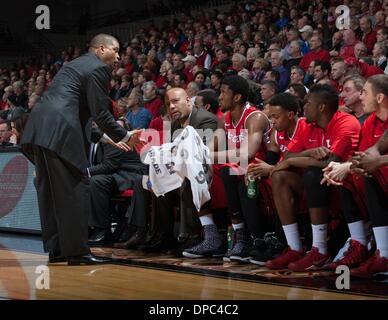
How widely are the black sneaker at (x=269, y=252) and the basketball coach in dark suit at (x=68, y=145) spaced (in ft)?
3.60

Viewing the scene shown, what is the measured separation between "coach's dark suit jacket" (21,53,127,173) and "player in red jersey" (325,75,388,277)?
166cm

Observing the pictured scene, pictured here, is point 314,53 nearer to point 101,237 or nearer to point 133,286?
point 101,237

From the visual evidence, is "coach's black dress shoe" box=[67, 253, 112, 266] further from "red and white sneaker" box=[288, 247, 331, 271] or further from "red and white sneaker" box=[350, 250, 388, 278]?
"red and white sneaker" box=[350, 250, 388, 278]

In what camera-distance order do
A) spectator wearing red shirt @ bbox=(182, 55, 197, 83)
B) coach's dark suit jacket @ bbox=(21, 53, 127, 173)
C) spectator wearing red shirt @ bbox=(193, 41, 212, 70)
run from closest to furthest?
1. coach's dark suit jacket @ bbox=(21, 53, 127, 173)
2. spectator wearing red shirt @ bbox=(182, 55, 197, 83)
3. spectator wearing red shirt @ bbox=(193, 41, 212, 70)

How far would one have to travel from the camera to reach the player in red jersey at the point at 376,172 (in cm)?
404

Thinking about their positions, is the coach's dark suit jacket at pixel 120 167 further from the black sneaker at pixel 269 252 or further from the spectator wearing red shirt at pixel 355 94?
the spectator wearing red shirt at pixel 355 94

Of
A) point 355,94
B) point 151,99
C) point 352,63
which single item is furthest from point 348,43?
point 355,94

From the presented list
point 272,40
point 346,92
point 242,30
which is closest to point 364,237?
point 346,92

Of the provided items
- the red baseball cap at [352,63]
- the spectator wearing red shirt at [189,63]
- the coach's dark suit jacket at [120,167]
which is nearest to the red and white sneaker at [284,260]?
the coach's dark suit jacket at [120,167]

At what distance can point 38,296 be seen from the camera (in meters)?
3.60

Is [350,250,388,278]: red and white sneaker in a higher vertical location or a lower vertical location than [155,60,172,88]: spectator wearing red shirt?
lower

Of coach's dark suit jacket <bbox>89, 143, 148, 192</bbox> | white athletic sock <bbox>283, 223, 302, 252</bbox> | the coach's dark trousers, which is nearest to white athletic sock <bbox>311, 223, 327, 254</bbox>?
white athletic sock <bbox>283, 223, 302, 252</bbox>

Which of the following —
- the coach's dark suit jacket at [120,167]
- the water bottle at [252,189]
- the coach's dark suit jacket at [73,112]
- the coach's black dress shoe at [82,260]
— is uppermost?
the coach's dark suit jacket at [73,112]

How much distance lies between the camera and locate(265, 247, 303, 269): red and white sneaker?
465 centimetres
